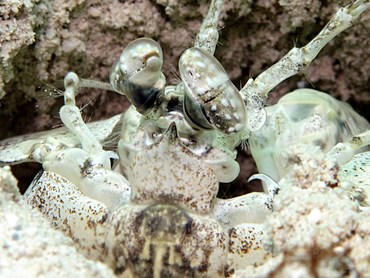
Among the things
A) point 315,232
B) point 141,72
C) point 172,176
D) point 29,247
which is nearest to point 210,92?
point 141,72

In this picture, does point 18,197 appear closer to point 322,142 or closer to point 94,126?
point 94,126

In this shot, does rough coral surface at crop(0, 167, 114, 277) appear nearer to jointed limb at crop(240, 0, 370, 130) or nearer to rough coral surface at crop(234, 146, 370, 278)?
rough coral surface at crop(234, 146, 370, 278)

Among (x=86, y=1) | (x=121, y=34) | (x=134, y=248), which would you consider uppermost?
(x=86, y=1)

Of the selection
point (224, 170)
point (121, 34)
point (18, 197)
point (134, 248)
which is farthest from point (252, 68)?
point (18, 197)

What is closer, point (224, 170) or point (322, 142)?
point (224, 170)

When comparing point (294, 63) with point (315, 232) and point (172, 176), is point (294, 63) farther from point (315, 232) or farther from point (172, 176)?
point (315, 232)
